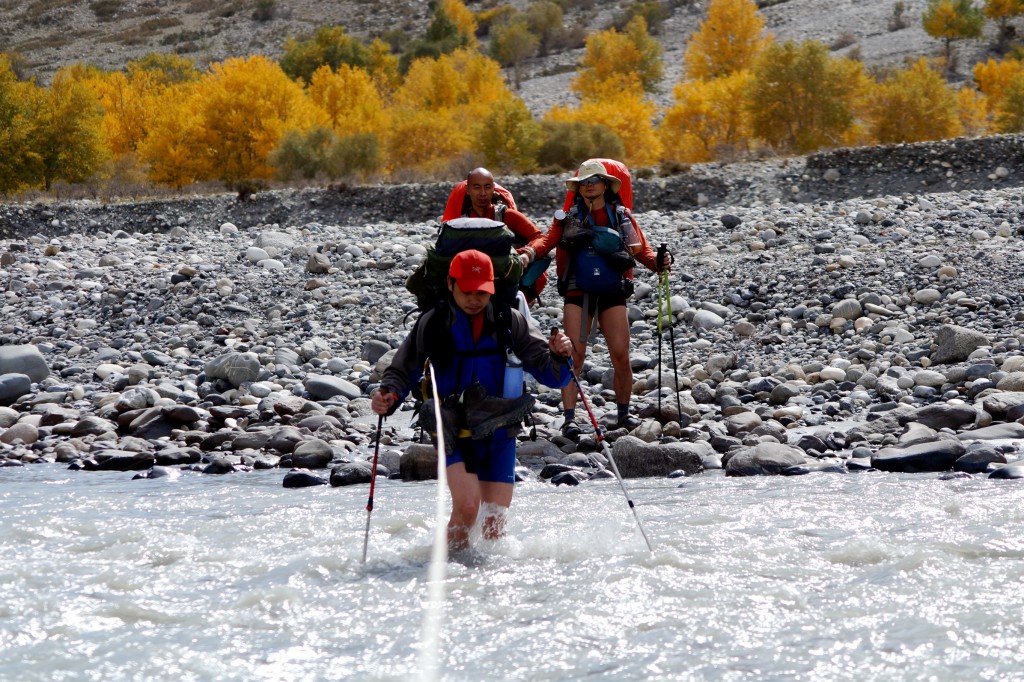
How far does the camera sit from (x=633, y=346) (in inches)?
486

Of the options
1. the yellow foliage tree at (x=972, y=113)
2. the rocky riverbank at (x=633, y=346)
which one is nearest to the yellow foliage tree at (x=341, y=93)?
the yellow foliage tree at (x=972, y=113)

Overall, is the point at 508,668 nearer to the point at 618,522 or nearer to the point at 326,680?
the point at 326,680

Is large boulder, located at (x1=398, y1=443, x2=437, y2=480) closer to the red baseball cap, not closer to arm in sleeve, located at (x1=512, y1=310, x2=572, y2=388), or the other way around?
arm in sleeve, located at (x1=512, y1=310, x2=572, y2=388)

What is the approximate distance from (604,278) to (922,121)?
3441cm

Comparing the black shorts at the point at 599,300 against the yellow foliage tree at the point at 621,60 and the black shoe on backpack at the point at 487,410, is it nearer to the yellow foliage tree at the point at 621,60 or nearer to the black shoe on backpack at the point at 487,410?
the black shoe on backpack at the point at 487,410

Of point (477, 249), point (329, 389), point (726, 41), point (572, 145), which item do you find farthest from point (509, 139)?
point (477, 249)

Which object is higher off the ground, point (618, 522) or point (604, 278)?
point (604, 278)

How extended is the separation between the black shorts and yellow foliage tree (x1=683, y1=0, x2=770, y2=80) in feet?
177

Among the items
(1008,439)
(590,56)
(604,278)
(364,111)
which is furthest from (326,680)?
(590,56)

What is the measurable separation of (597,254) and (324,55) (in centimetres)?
7458

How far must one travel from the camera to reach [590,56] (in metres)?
69.6

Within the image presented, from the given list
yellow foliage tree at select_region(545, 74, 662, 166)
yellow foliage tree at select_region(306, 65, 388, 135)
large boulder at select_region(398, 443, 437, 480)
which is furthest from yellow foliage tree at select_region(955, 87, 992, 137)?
large boulder at select_region(398, 443, 437, 480)

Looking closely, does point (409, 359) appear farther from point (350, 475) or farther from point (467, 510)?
point (350, 475)

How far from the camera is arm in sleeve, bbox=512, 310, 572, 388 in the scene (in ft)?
18.5
